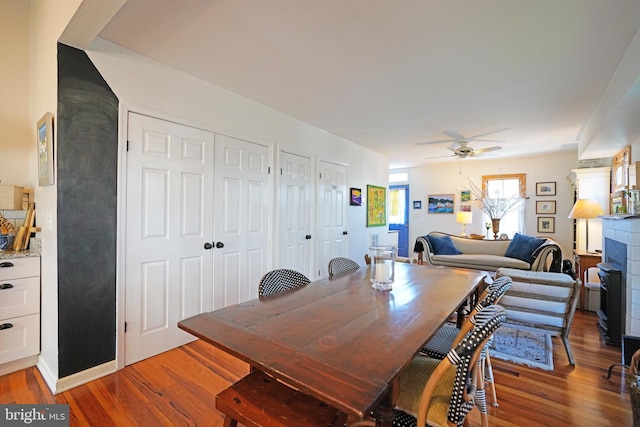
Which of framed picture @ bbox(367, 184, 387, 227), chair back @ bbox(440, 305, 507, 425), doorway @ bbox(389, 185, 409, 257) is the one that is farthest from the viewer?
doorway @ bbox(389, 185, 409, 257)

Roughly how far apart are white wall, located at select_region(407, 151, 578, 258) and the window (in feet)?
0.32

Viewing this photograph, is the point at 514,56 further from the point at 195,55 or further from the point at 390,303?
the point at 195,55

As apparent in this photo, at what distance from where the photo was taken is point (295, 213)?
3.72 m

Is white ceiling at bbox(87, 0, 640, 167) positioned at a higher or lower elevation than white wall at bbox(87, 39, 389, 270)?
higher

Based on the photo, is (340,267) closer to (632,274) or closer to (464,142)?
(632,274)

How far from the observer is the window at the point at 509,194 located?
619 cm

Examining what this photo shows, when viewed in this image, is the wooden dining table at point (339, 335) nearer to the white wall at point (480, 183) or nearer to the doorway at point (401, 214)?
the white wall at point (480, 183)

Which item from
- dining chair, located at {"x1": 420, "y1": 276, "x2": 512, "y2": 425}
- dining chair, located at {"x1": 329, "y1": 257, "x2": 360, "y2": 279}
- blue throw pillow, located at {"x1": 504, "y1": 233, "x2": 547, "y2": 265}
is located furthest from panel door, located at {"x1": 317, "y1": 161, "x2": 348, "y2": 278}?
blue throw pillow, located at {"x1": 504, "y1": 233, "x2": 547, "y2": 265}

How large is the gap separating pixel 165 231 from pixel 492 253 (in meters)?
5.06

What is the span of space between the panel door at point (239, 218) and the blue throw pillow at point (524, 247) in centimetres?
390

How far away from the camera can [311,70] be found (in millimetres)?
2469

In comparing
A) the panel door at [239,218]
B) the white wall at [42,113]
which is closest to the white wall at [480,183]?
the panel door at [239,218]

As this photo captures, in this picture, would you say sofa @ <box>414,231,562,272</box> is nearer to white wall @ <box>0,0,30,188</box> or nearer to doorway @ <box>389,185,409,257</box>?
doorway @ <box>389,185,409,257</box>

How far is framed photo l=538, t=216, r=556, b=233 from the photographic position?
590cm
